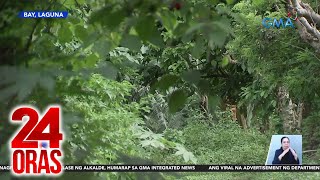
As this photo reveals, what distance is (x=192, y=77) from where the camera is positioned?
53cm

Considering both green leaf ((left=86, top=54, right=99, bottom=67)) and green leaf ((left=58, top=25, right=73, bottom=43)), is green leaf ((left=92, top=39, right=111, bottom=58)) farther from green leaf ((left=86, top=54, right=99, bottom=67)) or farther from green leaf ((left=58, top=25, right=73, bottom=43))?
green leaf ((left=58, top=25, right=73, bottom=43))

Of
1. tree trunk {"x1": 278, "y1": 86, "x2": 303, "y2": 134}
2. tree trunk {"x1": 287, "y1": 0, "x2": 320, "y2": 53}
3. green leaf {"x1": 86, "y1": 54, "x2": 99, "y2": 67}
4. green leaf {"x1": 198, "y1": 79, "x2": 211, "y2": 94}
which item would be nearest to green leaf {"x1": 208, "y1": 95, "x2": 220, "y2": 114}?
green leaf {"x1": 198, "y1": 79, "x2": 211, "y2": 94}

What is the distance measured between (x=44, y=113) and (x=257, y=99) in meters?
3.01

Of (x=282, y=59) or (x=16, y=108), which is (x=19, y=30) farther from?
(x=282, y=59)

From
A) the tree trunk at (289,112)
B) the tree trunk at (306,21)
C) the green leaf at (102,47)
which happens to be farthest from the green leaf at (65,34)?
the tree trunk at (289,112)

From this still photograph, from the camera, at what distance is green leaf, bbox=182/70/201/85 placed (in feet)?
1.73

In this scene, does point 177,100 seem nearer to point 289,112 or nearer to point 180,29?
point 180,29

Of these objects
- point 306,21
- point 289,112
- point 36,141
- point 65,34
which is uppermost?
point 306,21

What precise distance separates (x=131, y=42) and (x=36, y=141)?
165mm

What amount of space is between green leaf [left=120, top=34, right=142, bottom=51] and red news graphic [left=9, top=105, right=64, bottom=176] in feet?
0.29

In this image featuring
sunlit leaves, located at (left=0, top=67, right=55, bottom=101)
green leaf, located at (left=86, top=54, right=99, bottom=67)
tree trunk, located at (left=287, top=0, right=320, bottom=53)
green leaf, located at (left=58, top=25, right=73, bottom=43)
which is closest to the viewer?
sunlit leaves, located at (left=0, top=67, right=55, bottom=101)

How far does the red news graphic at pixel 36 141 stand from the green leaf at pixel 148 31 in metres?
0.11

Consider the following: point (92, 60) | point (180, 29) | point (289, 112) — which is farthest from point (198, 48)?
point (289, 112)

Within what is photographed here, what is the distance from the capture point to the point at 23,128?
589 millimetres
